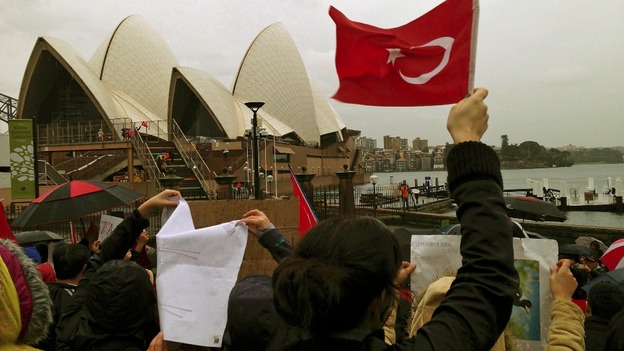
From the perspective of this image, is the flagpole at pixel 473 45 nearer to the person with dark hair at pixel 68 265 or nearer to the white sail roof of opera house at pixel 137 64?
the person with dark hair at pixel 68 265

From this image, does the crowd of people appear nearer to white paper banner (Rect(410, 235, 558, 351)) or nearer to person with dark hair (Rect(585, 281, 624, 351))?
white paper banner (Rect(410, 235, 558, 351))

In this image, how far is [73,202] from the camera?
163 inches

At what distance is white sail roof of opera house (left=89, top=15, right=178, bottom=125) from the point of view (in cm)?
3167

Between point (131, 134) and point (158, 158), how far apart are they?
5.19 ft

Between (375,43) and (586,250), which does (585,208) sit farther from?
(375,43)

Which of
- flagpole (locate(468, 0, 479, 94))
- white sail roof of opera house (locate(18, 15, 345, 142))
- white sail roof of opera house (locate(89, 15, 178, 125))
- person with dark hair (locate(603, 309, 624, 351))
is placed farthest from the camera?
white sail roof of opera house (locate(89, 15, 178, 125))

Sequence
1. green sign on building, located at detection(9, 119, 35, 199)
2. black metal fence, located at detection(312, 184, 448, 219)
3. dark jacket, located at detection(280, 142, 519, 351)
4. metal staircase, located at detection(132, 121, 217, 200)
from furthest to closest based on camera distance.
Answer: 1. metal staircase, located at detection(132, 121, 217, 200)
2. black metal fence, located at detection(312, 184, 448, 219)
3. green sign on building, located at detection(9, 119, 35, 199)
4. dark jacket, located at detection(280, 142, 519, 351)

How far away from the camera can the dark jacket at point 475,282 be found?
955 millimetres

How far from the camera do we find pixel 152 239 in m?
9.37

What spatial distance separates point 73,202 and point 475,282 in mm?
3913

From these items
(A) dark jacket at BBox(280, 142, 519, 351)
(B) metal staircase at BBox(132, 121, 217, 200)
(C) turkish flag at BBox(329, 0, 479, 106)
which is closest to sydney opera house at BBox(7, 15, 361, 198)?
(B) metal staircase at BBox(132, 121, 217, 200)

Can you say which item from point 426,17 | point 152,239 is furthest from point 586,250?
point 152,239

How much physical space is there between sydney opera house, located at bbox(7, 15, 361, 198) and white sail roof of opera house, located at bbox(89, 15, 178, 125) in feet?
0.21

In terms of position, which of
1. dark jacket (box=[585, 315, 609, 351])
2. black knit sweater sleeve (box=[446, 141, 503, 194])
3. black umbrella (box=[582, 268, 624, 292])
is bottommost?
dark jacket (box=[585, 315, 609, 351])
